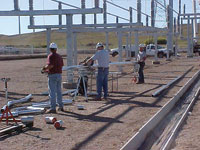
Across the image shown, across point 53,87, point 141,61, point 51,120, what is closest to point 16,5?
point 141,61

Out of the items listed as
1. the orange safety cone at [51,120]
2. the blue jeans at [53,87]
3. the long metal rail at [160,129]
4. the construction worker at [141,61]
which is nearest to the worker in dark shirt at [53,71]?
the blue jeans at [53,87]

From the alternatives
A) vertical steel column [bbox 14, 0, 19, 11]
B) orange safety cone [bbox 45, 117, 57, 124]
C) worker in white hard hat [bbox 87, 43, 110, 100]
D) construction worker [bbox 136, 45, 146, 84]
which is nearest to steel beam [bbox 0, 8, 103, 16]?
vertical steel column [bbox 14, 0, 19, 11]

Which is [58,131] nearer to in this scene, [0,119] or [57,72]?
[0,119]

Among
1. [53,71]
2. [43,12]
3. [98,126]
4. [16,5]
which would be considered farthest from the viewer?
[16,5]

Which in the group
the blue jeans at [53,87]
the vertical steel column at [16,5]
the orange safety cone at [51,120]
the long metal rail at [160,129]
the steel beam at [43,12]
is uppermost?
the vertical steel column at [16,5]

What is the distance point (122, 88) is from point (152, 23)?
10372mm

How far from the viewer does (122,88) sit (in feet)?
58.3

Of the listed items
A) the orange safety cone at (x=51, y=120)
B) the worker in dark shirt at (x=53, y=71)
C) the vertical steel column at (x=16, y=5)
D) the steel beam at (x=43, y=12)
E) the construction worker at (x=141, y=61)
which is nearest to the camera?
the orange safety cone at (x=51, y=120)

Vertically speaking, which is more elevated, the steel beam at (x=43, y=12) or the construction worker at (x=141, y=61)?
the steel beam at (x=43, y=12)

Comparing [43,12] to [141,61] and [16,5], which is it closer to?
[16,5]

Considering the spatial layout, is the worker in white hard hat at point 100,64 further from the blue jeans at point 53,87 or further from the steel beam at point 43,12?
the steel beam at point 43,12

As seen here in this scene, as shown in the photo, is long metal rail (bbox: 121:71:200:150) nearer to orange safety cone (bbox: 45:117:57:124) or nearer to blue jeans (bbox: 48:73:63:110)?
orange safety cone (bbox: 45:117:57:124)

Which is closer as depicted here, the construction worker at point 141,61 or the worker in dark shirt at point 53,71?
the worker in dark shirt at point 53,71

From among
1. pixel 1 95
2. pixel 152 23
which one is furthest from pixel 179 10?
pixel 1 95
